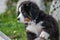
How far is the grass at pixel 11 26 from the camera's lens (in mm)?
10180

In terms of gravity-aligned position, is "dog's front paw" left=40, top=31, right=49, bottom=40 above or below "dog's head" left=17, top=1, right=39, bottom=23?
below

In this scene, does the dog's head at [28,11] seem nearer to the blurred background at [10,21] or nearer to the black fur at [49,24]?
the black fur at [49,24]

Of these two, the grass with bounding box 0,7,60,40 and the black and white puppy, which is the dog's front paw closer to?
the black and white puppy

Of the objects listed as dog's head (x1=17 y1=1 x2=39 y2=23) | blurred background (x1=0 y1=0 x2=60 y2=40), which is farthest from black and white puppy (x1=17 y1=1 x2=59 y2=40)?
blurred background (x1=0 y1=0 x2=60 y2=40)

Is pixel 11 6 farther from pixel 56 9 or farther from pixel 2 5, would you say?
pixel 56 9

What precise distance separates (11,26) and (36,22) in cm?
321

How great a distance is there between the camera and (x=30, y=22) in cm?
805

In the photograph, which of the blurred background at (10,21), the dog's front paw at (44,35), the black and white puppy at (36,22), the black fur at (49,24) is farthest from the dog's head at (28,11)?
the blurred background at (10,21)

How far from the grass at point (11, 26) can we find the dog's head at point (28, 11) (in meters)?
1.77

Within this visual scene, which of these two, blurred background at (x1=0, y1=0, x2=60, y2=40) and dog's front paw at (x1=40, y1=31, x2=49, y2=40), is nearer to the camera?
dog's front paw at (x1=40, y1=31, x2=49, y2=40)

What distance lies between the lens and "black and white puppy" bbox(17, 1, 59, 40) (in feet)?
26.0

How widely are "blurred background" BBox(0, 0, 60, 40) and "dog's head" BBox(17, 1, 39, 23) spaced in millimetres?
1769

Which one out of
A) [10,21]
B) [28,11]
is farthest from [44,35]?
[10,21]

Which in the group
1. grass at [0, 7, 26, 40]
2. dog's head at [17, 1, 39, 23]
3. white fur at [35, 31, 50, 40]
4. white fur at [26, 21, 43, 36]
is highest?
dog's head at [17, 1, 39, 23]
